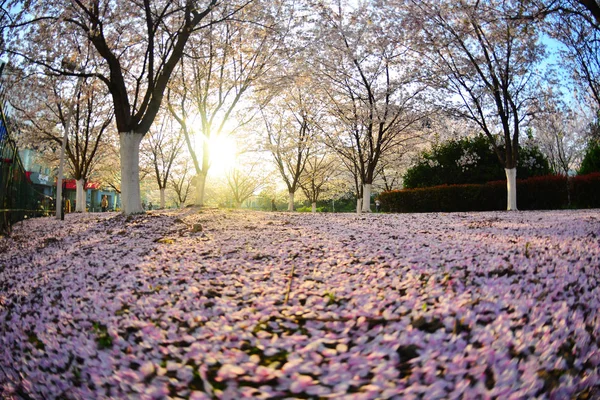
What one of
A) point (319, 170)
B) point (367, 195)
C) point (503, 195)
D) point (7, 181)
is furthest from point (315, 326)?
point (319, 170)

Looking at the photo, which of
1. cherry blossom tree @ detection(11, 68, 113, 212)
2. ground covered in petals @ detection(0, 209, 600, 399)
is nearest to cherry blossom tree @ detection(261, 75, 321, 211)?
cherry blossom tree @ detection(11, 68, 113, 212)

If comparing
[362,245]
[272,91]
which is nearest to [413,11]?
[272,91]

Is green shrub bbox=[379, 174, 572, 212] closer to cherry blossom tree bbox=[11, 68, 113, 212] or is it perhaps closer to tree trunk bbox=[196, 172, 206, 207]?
tree trunk bbox=[196, 172, 206, 207]

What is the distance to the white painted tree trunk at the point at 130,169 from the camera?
350 inches

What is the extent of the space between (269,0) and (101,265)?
32.5 feet

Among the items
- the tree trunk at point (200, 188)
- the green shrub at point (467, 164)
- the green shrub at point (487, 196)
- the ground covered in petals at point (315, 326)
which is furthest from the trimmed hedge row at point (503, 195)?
the ground covered in petals at point (315, 326)

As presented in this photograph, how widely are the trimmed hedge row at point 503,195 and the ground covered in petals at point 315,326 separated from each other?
34.2 feet

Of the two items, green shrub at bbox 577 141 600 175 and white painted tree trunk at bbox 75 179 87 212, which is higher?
green shrub at bbox 577 141 600 175

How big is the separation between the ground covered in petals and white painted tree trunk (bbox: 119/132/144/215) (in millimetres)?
5854

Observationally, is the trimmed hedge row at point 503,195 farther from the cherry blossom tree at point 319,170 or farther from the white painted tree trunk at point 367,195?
the cherry blossom tree at point 319,170

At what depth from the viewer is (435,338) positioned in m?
1.68

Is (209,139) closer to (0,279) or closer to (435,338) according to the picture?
(0,279)

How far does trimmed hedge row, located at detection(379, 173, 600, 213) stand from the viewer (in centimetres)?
1147

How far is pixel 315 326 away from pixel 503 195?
13.8 metres
